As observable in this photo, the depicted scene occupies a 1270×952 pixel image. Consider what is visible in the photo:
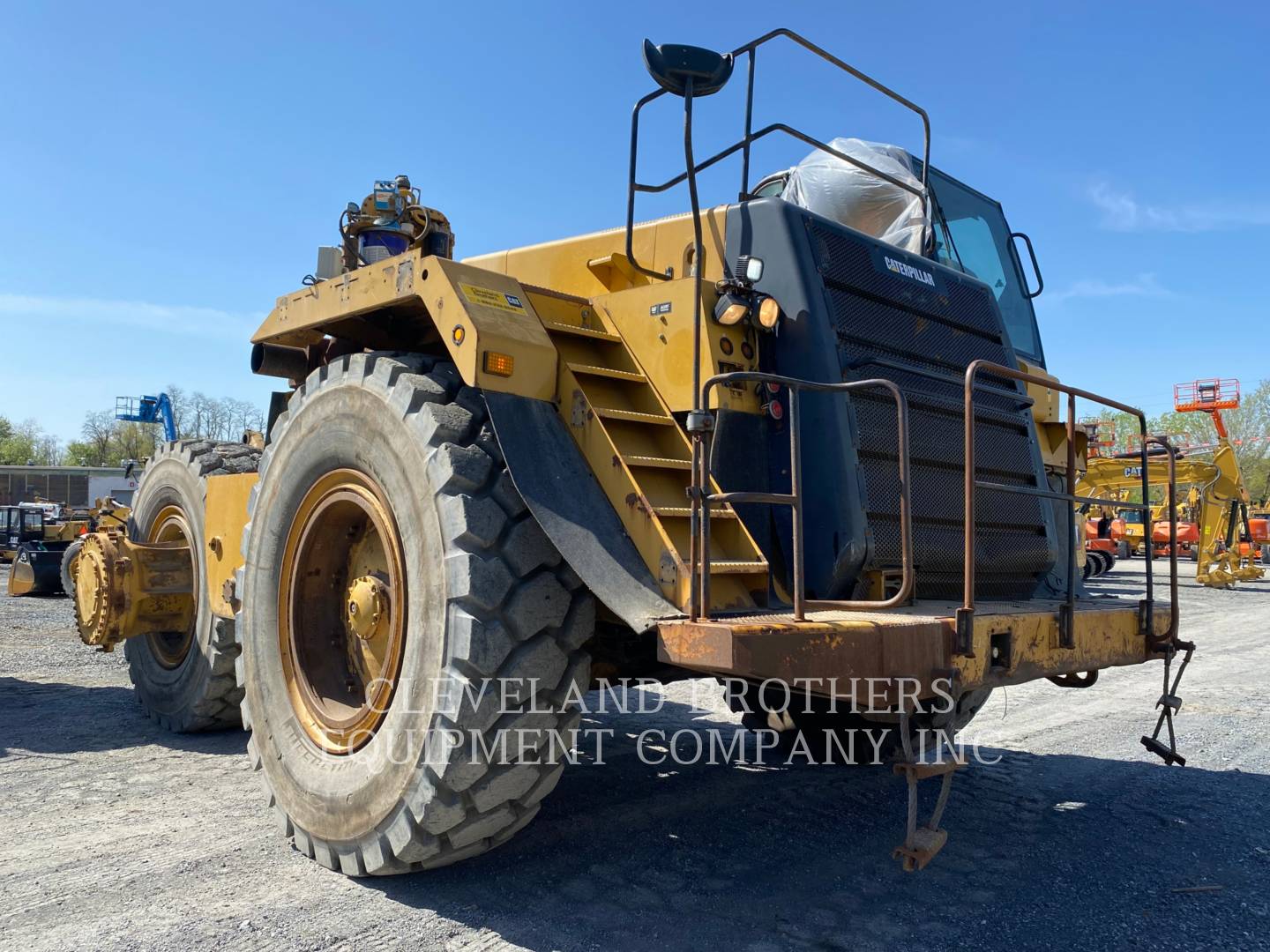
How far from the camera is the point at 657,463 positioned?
3395mm

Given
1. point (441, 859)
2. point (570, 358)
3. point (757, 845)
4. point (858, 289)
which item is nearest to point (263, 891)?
point (441, 859)

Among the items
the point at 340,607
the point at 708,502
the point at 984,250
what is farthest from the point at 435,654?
the point at 984,250

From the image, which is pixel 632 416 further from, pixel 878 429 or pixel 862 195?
pixel 862 195

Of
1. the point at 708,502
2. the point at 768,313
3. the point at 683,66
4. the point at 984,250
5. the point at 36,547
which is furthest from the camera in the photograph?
the point at 36,547

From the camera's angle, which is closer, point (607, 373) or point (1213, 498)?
point (607, 373)

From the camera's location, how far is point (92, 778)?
4.80m

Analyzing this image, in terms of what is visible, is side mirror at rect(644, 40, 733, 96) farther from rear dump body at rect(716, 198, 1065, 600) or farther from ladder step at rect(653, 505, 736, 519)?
ladder step at rect(653, 505, 736, 519)

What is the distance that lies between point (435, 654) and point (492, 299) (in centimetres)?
129

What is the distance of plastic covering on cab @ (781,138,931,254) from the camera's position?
5145 mm

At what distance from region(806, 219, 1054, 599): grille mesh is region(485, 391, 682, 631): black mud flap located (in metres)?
1.05

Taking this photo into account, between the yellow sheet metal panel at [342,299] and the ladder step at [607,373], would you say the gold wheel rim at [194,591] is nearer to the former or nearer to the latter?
the yellow sheet metal panel at [342,299]

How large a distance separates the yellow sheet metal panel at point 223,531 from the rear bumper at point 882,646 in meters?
3.17

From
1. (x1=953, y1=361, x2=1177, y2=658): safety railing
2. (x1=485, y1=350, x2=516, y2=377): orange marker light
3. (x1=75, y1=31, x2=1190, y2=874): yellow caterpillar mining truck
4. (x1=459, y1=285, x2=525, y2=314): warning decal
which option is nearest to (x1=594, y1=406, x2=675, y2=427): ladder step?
(x1=75, y1=31, x2=1190, y2=874): yellow caterpillar mining truck

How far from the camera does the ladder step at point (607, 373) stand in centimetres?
357
